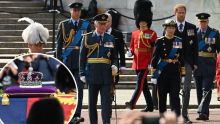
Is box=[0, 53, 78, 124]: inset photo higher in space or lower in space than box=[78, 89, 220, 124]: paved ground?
higher

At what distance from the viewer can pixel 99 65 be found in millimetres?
7980

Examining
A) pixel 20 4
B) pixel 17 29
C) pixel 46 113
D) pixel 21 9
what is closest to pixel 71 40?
pixel 46 113

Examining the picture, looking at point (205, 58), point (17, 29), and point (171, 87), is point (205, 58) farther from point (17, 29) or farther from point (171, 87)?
point (17, 29)

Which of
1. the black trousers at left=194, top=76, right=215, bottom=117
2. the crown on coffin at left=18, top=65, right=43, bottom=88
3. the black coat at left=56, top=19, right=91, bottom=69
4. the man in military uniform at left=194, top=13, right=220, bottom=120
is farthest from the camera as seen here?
the man in military uniform at left=194, top=13, right=220, bottom=120

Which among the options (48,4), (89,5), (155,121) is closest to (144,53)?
(155,121)

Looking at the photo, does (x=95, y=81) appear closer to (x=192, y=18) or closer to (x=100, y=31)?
(x=100, y=31)

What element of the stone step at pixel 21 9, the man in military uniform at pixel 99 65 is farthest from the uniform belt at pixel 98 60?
the stone step at pixel 21 9

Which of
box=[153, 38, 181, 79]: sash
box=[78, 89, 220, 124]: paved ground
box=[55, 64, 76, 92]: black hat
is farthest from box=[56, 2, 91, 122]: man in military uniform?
box=[55, 64, 76, 92]: black hat

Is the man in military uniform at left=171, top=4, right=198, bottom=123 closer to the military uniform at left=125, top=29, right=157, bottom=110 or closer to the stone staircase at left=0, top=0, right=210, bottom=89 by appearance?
the military uniform at left=125, top=29, right=157, bottom=110

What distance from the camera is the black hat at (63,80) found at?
4.88 meters

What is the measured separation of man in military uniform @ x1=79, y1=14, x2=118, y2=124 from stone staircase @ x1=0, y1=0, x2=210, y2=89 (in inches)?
210

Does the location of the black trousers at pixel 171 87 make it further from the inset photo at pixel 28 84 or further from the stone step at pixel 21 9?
the stone step at pixel 21 9

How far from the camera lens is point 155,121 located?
9.96 ft

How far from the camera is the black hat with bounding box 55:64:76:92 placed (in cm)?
488
